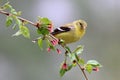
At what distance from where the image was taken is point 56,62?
5.35 meters

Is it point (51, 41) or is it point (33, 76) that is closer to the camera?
point (51, 41)

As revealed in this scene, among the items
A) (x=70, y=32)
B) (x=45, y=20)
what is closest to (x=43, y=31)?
(x=45, y=20)

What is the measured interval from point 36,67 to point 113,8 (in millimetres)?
2276

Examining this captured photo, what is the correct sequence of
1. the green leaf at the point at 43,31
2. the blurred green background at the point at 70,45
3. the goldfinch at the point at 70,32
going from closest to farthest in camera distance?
the green leaf at the point at 43,31, the goldfinch at the point at 70,32, the blurred green background at the point at 70,45

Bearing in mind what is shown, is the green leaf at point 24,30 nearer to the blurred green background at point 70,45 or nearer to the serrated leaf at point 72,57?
the serrated leaf at point 72,57

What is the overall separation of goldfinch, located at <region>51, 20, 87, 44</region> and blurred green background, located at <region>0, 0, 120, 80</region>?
2.13m

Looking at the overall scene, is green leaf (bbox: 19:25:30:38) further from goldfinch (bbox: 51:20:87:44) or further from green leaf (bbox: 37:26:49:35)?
goldfinch (bbox: 51:20:87:44)

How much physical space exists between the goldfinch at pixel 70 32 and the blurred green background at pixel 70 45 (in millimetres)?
2126

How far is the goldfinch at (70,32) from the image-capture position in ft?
7.66

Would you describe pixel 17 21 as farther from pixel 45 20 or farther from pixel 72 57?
pixel 72 57

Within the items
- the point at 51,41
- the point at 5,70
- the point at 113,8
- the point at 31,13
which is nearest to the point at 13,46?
the point at 5,70

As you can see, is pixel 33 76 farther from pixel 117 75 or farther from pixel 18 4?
pixel 117 75

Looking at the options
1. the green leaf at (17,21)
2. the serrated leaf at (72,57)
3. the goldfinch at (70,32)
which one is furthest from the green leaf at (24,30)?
the goldfinch at (70,32)

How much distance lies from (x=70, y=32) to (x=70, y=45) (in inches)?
97.5
